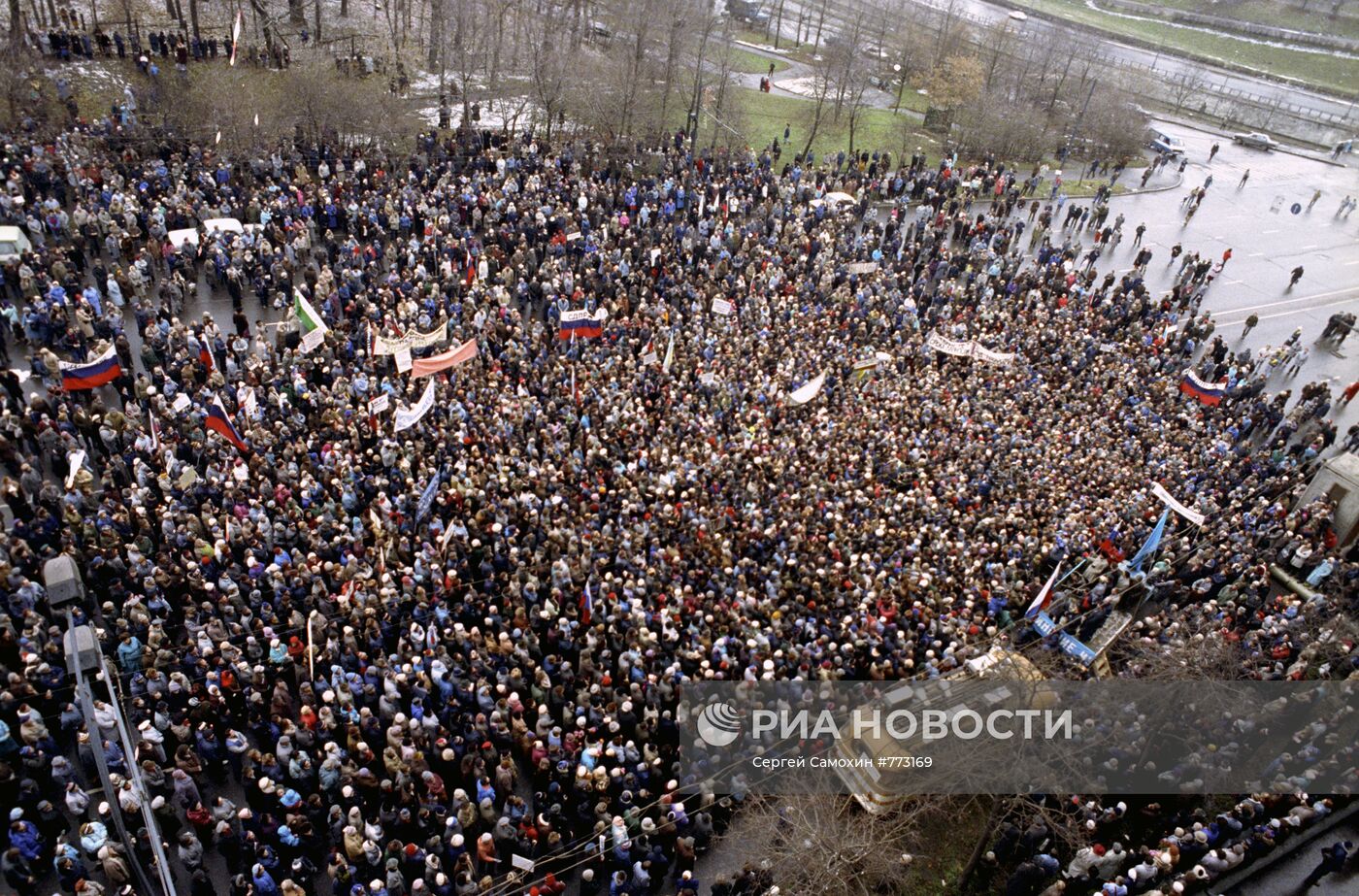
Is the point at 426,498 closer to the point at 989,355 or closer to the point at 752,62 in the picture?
the point at 989,355

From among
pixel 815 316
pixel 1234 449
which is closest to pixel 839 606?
pixel 815 316

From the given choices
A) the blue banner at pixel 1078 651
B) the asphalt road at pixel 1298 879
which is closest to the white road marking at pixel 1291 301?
the blue banner at pixel 1078 651

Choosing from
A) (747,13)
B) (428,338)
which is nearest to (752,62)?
(747,13)

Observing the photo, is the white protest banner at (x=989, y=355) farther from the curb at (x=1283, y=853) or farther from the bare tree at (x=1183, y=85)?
the bare tree at (x=1183, y=85)

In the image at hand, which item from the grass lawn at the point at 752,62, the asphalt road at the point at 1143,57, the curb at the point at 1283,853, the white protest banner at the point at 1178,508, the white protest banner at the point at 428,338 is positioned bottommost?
the curb at the point at 1283,853

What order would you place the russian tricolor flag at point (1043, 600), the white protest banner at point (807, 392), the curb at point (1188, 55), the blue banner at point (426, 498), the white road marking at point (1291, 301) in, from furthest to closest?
the curb at point (1188, 55) → the white road marking at point (1291, 301) → the white protest banner at point (807, 392) → the russian tricolor flag at point (1043, 600) → the blue banner at point (426, 498)

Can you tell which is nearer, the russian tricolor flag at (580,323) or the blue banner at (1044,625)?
the blue banner at (1044,625)
